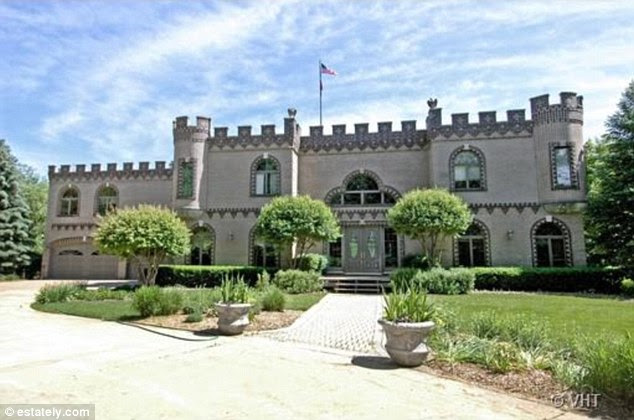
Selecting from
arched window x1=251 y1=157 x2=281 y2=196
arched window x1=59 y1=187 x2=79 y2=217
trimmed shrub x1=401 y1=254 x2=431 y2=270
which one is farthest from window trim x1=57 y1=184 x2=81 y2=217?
trimmed shrub x1=401 y1=254 x2=431 y2=270

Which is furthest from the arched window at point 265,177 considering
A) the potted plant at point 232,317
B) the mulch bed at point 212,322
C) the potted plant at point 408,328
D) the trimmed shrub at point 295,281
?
the potted plant at point 408,328

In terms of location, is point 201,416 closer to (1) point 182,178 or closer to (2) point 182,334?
(2) point 182,334

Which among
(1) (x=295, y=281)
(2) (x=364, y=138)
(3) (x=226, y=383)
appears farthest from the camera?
(2) (x=364, y=138)

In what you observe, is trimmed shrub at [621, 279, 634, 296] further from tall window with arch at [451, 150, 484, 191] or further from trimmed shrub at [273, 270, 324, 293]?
trimmed shrub at [273, 270, 324, 293]

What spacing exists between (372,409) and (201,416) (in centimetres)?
171

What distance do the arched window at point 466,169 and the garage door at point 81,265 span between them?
756 inches

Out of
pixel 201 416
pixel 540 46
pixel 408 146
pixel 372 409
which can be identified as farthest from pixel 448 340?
pixel 408 146

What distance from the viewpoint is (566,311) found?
10.0 m

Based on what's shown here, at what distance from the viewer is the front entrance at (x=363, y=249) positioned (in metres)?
19.0

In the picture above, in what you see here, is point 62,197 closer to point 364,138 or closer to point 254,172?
point 254,172

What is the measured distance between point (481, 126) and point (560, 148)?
334cm

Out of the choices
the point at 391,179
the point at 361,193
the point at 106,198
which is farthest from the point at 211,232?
the point at 391,179

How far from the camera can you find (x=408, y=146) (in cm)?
1980

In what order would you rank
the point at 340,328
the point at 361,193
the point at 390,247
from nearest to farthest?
the point at 340,328 → the point at 390,247 → the point at 361,193
